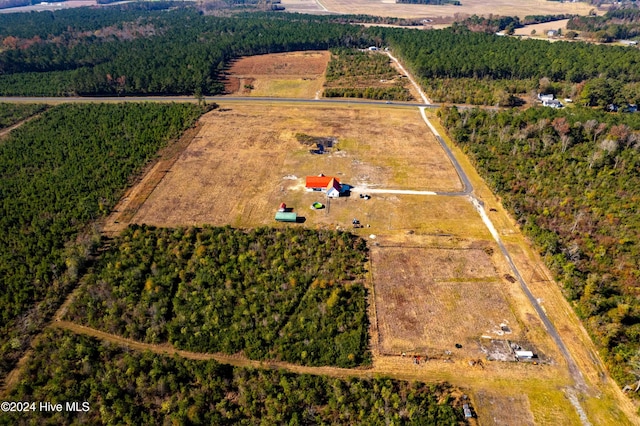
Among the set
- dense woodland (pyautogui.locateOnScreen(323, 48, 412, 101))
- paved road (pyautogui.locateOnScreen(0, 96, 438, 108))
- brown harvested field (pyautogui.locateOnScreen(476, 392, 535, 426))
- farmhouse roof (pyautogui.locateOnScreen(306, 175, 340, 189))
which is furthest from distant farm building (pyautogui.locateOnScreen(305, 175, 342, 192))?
dense woodland (pyautogui.locateOnScreen(323, 48, 412, 101))

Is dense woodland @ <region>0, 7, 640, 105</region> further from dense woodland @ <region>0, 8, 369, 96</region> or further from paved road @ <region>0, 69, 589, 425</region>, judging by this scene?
paved road @ <region>0, 69, 589, 425</region>

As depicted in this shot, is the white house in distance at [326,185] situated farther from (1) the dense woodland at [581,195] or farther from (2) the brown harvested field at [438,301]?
(1) the dense woodland at [581,195]

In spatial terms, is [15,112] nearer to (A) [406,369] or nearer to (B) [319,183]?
(B) [319,183]

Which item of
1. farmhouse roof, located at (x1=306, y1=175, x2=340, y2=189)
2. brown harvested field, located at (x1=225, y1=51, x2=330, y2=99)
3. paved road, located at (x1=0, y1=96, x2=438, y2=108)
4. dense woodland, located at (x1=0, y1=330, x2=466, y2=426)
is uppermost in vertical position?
brown harvested field, located at (x1=225, y1=51, x2=330, y2=99)

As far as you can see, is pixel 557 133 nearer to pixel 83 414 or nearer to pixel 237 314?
pixel 237 314

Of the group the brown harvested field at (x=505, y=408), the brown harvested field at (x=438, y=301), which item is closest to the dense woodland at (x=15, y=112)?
the brown harvested field at (x=438, y=301)

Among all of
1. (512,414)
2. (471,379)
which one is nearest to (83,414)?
(471,379)
